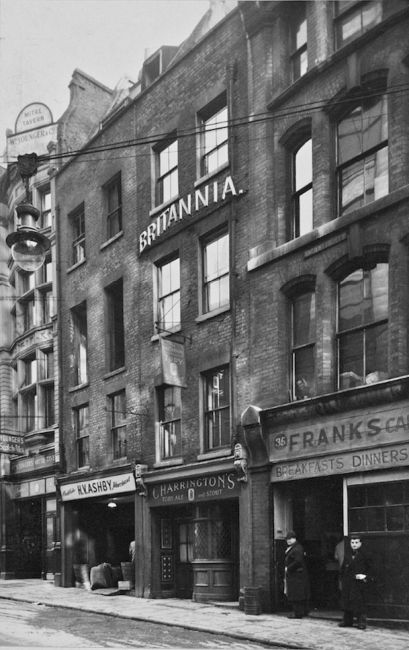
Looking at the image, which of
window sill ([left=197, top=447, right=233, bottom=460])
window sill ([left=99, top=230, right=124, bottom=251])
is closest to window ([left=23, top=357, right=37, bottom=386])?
window sill ([left=99, top=230, right=124, bottom=251])

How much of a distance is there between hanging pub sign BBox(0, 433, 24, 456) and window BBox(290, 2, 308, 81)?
60.0ft

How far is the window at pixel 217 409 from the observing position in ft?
62.1

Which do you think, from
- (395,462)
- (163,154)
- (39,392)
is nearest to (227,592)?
(395,462)

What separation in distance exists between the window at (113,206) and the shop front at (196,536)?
801 centimetres

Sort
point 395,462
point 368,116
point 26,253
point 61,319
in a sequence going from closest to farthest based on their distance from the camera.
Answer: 1. point 26,253
2. point 395,462
3. point 368,116
4. point 61,319

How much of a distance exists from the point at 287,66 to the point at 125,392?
10.1 meters

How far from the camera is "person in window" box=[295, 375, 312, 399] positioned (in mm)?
16484

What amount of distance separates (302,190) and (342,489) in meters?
6.25

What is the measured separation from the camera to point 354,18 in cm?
1623

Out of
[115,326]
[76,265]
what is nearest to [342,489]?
[115,326]

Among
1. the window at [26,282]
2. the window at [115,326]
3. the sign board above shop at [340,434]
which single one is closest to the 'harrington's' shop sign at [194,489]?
the sign board above shop at [340,434]

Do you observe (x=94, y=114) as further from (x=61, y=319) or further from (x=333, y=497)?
(x=333, y=497)

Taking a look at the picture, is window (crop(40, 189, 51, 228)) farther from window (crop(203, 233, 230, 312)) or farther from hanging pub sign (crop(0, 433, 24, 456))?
window (crop(203, 233, 230, 312))

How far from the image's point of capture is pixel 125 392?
23266 millimetres
